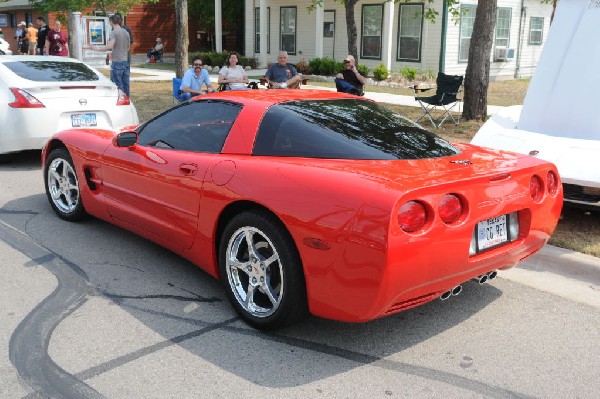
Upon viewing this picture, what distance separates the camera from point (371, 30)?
2261cm

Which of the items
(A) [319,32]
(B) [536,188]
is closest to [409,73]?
(A) [319,32]

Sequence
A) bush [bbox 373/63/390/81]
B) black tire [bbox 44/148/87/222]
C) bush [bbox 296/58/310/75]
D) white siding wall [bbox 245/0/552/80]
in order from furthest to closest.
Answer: bush [bbox 296/58/310/75] → white siding wall [bbox 245/0/552/80] → bush [bbox 373/63/390/81] → black tire [bbox 44/148/87/222]

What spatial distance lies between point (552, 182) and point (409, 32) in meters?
18.6

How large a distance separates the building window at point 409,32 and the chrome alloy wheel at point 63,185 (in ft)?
56.5

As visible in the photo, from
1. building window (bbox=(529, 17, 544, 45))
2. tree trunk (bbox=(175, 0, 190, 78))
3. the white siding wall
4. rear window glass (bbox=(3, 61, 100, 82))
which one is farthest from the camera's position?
building window (bbox=(529, 17, 544, 45))

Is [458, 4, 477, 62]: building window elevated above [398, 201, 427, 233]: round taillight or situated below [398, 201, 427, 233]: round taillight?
above

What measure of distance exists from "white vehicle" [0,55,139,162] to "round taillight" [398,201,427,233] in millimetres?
6229

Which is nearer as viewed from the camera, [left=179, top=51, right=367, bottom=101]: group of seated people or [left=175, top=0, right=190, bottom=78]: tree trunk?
[left=179, top=51, right=367, bottom=101]: group of seated people

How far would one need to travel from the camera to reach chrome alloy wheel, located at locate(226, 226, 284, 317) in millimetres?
A: 3777

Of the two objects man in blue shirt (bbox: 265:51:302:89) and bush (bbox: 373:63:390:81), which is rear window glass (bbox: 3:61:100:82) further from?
bush (bbox: 373:63:390:81)

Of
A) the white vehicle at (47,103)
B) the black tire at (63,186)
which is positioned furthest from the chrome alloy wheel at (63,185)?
the white vehicle at (47,103)

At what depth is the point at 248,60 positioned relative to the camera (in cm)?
2625

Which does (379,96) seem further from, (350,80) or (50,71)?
(50,71)

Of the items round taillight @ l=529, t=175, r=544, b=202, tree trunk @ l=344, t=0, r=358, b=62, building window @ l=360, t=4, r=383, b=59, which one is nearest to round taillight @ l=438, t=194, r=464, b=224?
round taillight @ l=529, t=175, r=544, b=202
